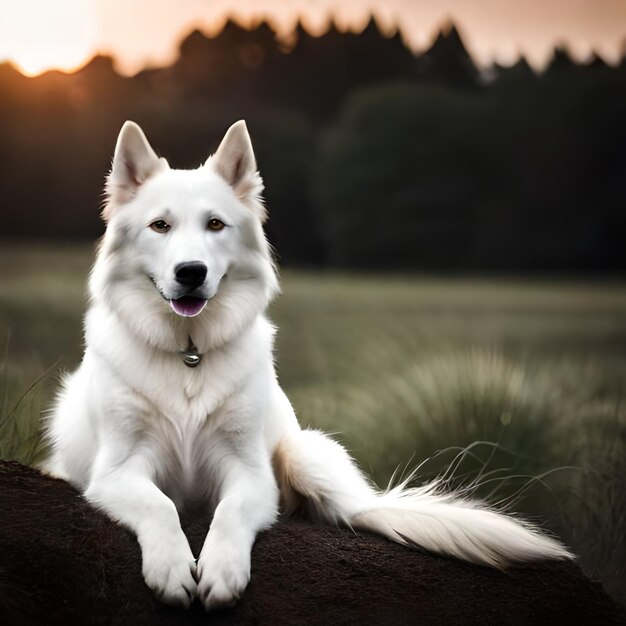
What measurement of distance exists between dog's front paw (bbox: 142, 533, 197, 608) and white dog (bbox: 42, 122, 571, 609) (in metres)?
0.18

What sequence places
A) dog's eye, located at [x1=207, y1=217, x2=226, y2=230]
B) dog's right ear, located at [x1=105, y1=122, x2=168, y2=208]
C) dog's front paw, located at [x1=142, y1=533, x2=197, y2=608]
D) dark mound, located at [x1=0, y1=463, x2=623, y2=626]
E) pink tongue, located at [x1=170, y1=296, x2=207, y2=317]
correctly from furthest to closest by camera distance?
1. dog's right ear, located at [x1=105, y1=122, x2=168, y2=208]
2. dog's eye, located at [x1=207, y1=217, x2=226, y2=230]
3. pink tongue, located at [x1=170, y1=296, x2=207, y2=317]
4. dark mound, located at [x1=0, y1=463, x2=623, y2=626]
5. dog's front paw, located at [x1=142, y1=533, x2=197, y2=608]

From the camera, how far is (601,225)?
7.97 metres

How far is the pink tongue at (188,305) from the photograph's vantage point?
10.6 ft

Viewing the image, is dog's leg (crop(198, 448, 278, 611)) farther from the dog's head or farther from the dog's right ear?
the dog's right ear

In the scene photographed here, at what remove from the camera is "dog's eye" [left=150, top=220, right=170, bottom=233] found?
334 centimetres

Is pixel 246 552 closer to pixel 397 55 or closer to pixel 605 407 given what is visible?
pixel 605 407

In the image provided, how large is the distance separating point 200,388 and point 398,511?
3.21 feet

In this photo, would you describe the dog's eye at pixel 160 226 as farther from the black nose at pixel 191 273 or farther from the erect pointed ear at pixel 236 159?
the erect pointed ear at pixel 236 159

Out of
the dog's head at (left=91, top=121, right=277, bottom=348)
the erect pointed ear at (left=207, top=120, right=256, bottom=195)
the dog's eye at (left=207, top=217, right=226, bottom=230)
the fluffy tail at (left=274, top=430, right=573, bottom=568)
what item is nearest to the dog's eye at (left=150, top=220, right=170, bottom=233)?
the dog's head at (left=91, top=121, right=277, bottom=348)

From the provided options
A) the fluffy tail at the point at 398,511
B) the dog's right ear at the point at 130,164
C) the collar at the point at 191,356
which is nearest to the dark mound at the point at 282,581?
the fluffy tail at the point at 398,511

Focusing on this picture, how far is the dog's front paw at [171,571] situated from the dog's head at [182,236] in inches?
33.2

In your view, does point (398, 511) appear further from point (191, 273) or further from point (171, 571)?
point (191, 273)

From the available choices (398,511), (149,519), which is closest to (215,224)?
(149,519)

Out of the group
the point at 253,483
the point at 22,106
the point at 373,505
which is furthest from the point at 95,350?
the point at 22,106
